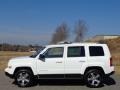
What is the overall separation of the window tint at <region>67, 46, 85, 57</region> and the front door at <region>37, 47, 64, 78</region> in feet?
1.11

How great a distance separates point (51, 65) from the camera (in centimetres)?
1482

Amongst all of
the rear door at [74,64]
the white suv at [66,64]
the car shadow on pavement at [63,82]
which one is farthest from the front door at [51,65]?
A: the car shadow on pavement at [63,82]

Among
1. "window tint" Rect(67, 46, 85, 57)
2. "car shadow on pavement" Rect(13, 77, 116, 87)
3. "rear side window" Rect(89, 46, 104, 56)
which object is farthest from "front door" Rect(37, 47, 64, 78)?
"rear side window" Rect(89, 46, 104, 56)

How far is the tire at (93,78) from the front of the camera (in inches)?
575

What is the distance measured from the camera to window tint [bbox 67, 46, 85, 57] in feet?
48.7

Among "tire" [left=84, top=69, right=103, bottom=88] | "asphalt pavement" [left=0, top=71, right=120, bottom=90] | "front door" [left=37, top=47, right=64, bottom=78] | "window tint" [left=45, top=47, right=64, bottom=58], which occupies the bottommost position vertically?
"asphalt pavement" [left=0, top=71, right=120, bottom=90]

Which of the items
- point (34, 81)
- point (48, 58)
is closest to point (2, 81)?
point (34, 81)

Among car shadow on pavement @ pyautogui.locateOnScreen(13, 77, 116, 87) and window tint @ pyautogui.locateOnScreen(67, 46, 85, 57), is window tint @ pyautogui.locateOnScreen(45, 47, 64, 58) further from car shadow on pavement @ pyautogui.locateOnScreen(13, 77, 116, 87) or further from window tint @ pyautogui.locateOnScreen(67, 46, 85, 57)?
car shadow on pavement @ pyautogui.locateOnScreen(13, 77, 116, 87)

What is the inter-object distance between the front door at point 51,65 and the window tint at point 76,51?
0.34 meters

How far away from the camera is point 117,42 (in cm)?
6819

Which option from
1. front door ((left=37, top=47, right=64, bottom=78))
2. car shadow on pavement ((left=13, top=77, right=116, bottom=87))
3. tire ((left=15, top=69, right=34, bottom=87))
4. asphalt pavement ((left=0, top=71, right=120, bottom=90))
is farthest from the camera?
car shadow on pavement ((left=13, top=77, right=116, bottom=87))

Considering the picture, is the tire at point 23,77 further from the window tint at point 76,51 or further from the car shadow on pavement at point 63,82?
the window tint at point 76,51

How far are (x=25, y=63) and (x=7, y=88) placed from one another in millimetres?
1285

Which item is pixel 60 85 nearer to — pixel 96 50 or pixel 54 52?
pixel 54 52
